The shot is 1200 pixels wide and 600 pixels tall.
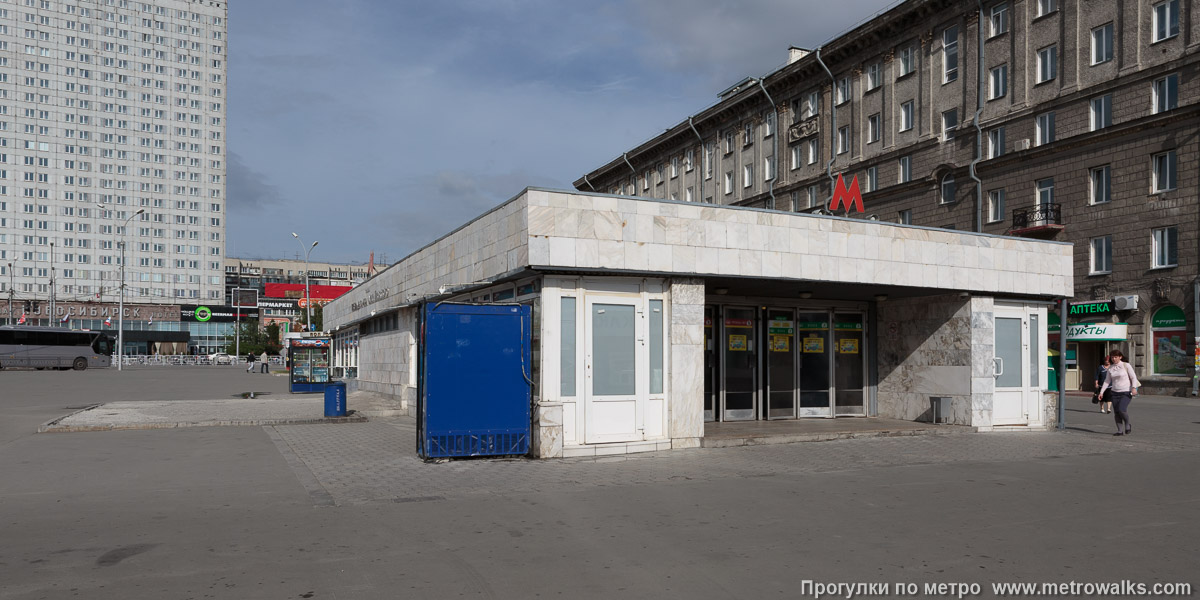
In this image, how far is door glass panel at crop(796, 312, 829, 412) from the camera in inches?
713

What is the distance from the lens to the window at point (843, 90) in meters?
49.6

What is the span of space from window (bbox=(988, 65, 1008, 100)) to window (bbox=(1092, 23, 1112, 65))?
415 cm

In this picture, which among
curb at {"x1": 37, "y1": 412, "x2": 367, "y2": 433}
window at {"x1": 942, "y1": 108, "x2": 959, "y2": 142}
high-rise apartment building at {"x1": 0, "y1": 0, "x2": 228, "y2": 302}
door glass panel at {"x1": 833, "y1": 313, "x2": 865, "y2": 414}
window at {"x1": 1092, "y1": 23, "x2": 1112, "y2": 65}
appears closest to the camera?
curb at {"x1": 37, "y1": 412, "x2": 367, "y2": 433}

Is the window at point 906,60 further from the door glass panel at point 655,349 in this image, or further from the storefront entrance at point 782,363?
the door glass panel at point 655,349

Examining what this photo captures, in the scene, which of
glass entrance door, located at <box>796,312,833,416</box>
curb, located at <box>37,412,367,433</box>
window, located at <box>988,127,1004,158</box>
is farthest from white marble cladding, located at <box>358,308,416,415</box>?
window, located at <box>988,127,1004,158</box>

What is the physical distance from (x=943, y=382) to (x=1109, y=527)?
Result: 9.55m

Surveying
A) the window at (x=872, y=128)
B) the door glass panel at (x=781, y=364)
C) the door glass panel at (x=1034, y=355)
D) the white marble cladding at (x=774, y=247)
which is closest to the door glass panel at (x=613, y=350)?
the white marble cladding at (x=774, y=247)

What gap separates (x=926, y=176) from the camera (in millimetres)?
44844

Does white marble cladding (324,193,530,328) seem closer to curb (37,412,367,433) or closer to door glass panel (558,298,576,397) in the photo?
door glass panel (558,298,576,397)

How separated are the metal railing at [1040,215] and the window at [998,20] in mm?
8304

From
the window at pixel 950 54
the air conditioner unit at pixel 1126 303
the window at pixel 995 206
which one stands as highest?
the window at pixel 950 54

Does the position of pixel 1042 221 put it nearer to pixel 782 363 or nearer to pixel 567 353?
pixel 782 363

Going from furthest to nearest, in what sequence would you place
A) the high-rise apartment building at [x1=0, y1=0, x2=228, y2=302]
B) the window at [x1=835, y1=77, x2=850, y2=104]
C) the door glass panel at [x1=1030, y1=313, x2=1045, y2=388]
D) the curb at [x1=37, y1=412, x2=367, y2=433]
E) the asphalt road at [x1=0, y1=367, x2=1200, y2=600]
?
the high-rise apartment building at [x1=0, y1=0, x2=228, y2=302] < the window at [x1=835, y1=77, x2=850, y2=104] < the door glass panel at [x1=1030, y1=313, x2=1045, y2=388] < the curb at [x1=37, y1=412, x2=367, y2=433] < the asphalt road at [x1=0, y1=367, x2=1200, y2=600]

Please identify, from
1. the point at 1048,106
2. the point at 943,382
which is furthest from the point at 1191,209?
the point at 943,382
